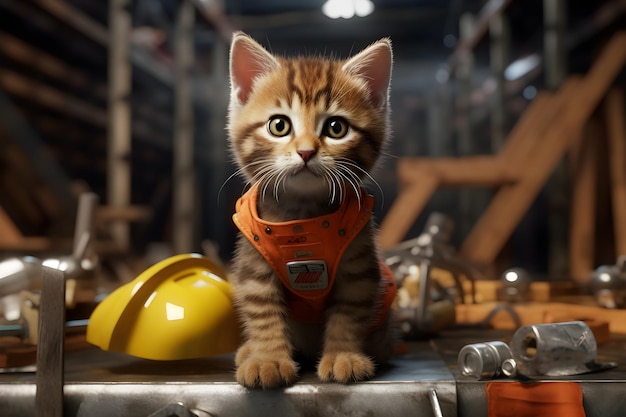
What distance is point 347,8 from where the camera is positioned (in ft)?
11.3

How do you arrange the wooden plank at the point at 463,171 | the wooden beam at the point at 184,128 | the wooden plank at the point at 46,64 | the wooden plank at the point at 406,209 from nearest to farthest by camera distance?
the wooden plank at the point at 406,209
the wooden plank at the point at 463,171
the wooden plank at the point at 46,64
the wooden beam at the point at 184,128

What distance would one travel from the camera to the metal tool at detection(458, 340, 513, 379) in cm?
97

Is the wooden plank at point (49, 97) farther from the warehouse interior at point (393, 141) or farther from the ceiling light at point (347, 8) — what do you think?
the ceiling light at point (347, 8)

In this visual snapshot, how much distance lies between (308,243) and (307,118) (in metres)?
0.21

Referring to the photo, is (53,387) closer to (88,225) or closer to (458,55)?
(88,225)

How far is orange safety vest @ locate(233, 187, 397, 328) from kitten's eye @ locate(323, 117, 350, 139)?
0.11m

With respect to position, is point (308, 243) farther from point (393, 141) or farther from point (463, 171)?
point (463, 171)

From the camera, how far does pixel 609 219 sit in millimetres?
3105

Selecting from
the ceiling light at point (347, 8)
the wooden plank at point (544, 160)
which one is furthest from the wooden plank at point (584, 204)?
the ceiling light at point (347, 8)

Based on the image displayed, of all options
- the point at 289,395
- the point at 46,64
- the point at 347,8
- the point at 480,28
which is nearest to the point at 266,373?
the point at 289,395

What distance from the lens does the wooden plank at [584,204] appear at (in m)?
2.94

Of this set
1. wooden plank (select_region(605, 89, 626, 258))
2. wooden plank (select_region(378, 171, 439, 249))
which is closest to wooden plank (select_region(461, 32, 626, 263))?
wooden plank (select_region(605, 89, 626, 258))

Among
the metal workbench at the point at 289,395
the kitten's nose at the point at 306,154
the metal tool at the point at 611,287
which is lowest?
the metal workbench at the point at 289,395

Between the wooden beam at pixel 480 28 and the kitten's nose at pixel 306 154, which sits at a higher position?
the wooden beam at pixel 480 28
